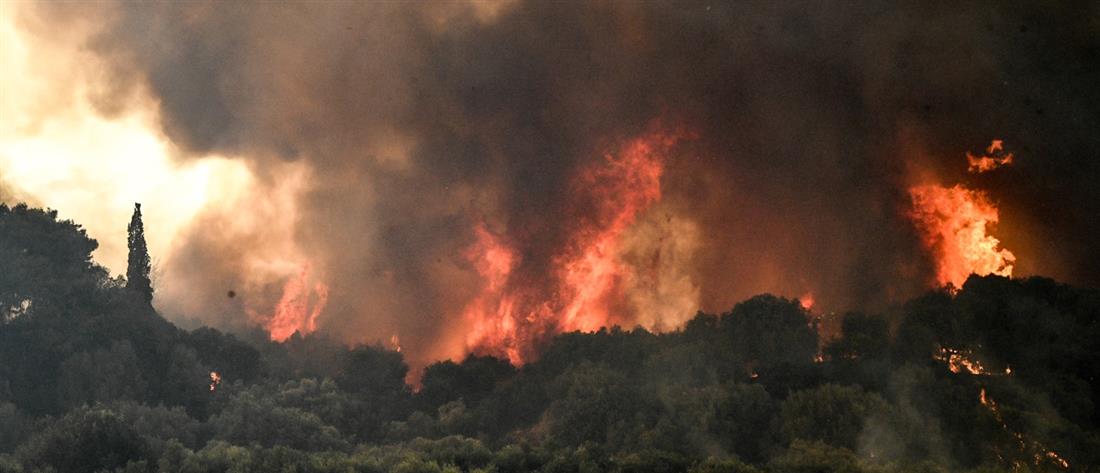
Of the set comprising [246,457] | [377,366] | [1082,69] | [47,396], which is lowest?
[246,457]

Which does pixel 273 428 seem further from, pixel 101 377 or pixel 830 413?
pixel 830 413

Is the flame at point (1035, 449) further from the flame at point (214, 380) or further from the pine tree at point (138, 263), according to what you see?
the pine tree at point (138, 263)

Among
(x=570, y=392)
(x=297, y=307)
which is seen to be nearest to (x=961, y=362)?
(x=570, y=392)

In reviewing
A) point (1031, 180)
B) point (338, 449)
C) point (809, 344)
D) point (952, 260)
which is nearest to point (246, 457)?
point (338, 449)

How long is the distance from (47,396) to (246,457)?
21265 millimetres

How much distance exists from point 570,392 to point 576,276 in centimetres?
1571

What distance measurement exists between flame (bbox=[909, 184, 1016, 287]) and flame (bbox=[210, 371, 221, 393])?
46320 mm

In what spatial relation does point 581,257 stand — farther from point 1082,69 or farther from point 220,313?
point 1082,69

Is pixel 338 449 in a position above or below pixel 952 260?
below

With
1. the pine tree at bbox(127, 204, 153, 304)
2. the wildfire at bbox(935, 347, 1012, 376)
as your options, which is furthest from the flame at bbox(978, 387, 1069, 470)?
the pine tree at bbox(127, 204, 153, 304)

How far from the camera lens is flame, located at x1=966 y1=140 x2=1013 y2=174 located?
75938 mm

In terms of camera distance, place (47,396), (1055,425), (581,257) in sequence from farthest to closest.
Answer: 1. (581,257)
2. (47,396)
3. (1055,425)

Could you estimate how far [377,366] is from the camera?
3083 inches

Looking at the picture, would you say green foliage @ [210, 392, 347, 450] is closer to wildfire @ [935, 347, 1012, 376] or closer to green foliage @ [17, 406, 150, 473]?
green foliage @ [17, 406, 150, 473]
